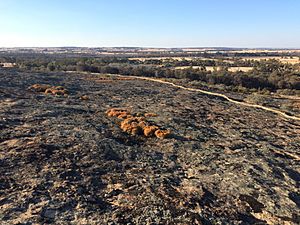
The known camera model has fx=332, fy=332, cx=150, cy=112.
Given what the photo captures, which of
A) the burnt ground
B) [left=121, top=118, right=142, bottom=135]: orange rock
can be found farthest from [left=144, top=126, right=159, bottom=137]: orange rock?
the burnt ground

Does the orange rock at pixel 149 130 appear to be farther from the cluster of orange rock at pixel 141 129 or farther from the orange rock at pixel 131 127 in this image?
the orange rock at pixel 131 127

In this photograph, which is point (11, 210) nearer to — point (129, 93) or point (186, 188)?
point (186, 188)

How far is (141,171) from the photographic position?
16.4m

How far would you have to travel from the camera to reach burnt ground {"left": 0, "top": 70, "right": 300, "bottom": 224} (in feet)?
40.8

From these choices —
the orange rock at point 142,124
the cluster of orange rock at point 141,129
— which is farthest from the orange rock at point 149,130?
the orange rock at point 142,124

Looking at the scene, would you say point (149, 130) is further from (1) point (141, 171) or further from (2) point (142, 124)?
(1) point (141, 171)

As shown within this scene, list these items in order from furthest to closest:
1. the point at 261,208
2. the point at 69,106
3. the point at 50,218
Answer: the point at 69,106, the point at 261,208, the point at 50,218

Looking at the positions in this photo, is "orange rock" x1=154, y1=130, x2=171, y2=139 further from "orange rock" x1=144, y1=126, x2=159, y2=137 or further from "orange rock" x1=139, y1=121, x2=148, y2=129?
"orange rock" x1=139, y1=121, x2=148, y2=129

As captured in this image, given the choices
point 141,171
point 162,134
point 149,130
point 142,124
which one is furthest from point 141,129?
point 141,171

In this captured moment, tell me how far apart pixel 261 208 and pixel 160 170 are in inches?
205

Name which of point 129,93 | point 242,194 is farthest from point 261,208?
point 129,93

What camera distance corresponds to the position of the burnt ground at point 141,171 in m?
12.4

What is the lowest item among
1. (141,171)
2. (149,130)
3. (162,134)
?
(162,134)

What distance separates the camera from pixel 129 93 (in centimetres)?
4459
